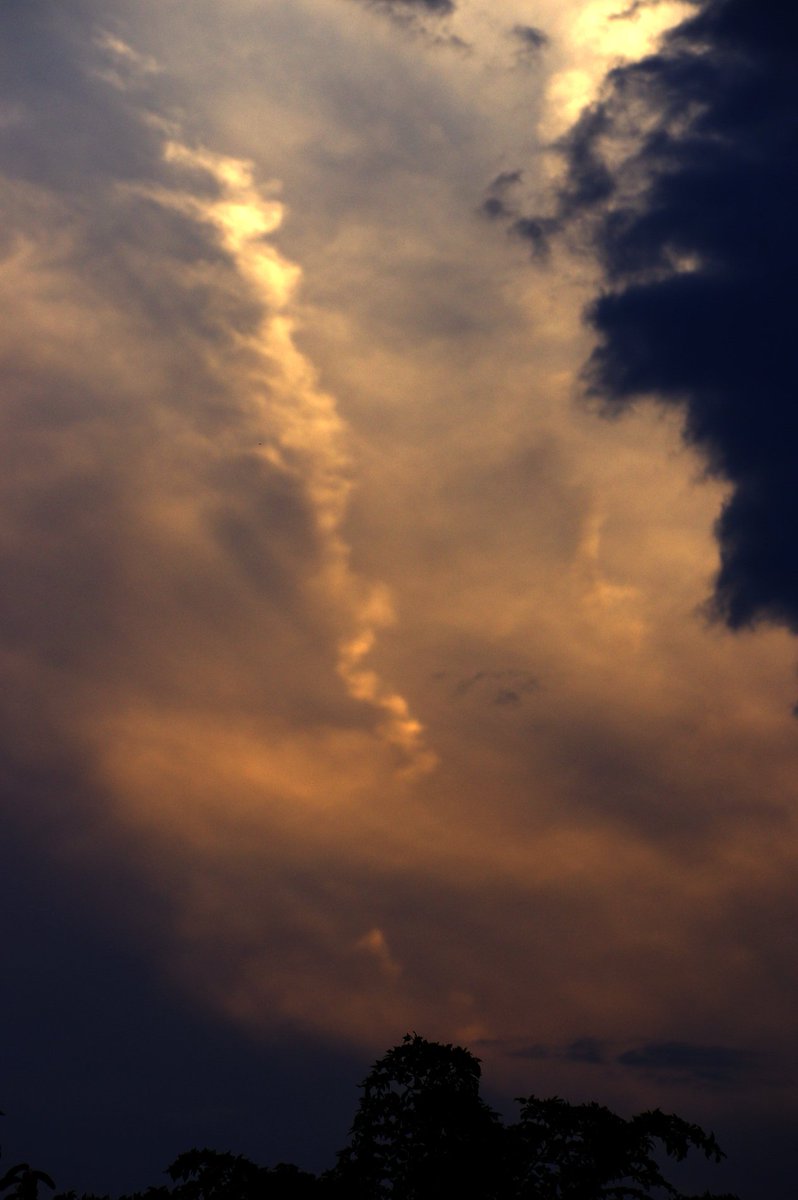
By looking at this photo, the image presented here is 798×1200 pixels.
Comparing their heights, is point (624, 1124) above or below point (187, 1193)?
above

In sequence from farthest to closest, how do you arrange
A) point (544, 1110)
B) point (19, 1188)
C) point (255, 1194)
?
point (544, 1110) → point (255, 1194) → point (19, 1188)

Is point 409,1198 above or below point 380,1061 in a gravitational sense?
below

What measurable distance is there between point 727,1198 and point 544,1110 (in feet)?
20.5

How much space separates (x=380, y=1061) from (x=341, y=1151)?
3084mm

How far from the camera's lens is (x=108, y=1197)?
140 ft

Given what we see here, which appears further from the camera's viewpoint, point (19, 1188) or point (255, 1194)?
point (255, 1194)

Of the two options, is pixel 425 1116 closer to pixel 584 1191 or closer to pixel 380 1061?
pixel 380 1061

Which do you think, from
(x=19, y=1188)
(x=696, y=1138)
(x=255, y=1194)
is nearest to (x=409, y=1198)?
(x=255, y=1194)

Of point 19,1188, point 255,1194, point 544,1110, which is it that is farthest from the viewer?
point 544,1110

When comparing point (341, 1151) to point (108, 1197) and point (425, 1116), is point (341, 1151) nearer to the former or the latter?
point (425, 1116)

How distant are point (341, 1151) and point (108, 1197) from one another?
7.41 meters

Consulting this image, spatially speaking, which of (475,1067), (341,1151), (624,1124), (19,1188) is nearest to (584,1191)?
(624,1124)

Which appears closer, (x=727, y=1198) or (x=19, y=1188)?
(x=19, y=1188)

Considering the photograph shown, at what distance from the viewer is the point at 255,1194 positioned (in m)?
41.4
